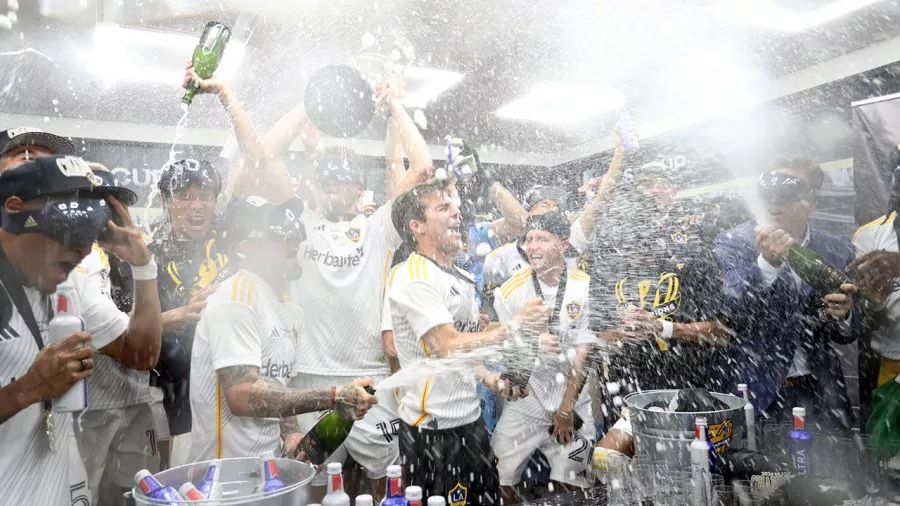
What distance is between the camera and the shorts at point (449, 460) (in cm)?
205

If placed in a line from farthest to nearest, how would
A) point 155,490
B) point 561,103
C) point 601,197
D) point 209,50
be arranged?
1. point 561,103
2. point 601,197
3. point 209,50
4. point 155,490

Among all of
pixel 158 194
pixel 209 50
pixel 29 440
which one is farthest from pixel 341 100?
pixel 29 440

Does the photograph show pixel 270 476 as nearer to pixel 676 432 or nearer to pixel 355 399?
pixel 355 399

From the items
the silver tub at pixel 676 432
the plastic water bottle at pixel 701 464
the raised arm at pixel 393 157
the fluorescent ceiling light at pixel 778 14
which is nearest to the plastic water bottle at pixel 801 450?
the silver tub at pixel 676 432

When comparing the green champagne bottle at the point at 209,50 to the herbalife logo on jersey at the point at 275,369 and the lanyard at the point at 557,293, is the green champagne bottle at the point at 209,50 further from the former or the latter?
the lanyard at the point at 557,293

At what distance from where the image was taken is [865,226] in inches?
102

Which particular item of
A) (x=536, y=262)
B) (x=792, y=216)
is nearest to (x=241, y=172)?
(x=536, y=262)

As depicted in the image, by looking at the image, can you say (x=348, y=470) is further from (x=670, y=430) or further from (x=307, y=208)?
(x=670, y=430)

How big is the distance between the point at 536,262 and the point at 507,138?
321cm

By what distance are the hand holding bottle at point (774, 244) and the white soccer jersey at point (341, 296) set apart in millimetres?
1777

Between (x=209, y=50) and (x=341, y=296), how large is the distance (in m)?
1.00

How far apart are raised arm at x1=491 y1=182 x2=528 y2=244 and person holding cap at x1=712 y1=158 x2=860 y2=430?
1184mm

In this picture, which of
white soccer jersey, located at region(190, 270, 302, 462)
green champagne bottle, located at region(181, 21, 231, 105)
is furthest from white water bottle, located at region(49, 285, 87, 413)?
green champagne bottle, located at region(181, 21, 231, 105)

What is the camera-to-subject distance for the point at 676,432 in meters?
1.46
